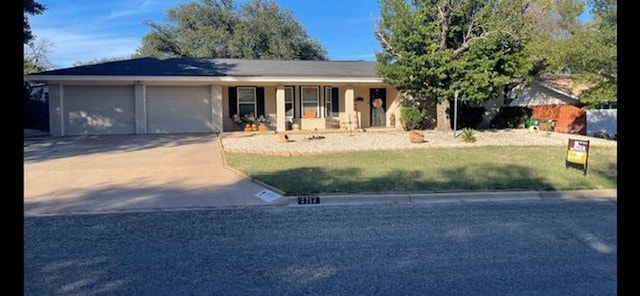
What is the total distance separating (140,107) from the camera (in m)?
21.8

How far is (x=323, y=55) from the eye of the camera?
143 feet

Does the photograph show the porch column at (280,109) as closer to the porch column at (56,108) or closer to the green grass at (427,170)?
the green grass at (427,170)

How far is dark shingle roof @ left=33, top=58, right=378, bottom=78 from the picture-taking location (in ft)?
70.4

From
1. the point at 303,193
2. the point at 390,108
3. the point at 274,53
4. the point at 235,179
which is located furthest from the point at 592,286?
the point at 274,53

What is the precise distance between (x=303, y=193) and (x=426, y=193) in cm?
230

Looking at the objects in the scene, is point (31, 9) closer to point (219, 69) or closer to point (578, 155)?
point (219, 69)

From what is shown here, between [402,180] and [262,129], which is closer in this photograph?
[402,180]

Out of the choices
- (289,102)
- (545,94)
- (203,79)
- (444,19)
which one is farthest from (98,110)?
(545,94)

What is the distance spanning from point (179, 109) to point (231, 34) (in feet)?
65.9

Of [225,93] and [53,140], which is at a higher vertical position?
[225,93]

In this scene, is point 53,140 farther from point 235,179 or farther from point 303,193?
point 303,193

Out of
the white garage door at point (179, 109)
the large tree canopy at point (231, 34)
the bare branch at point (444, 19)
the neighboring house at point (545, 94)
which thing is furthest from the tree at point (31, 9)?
the neighboring house at point (545, 94)

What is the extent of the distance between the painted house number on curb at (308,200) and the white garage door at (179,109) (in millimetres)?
15002
